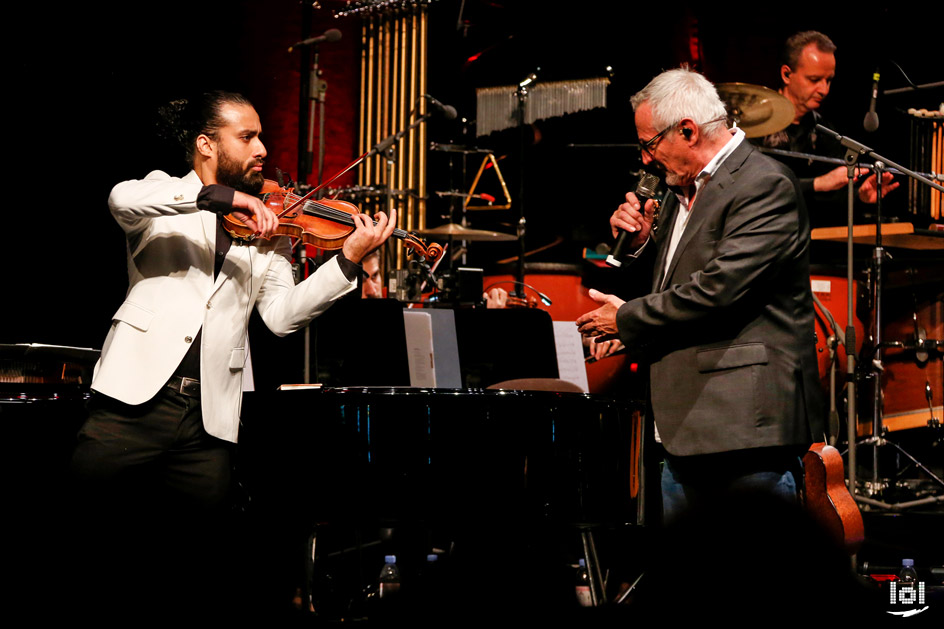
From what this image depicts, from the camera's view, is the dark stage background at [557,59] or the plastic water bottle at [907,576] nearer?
the plastic water bottle at [907,576]

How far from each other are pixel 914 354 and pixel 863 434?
2.34 ft

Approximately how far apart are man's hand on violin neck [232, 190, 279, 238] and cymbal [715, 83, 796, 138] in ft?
9.99

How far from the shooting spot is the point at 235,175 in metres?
2.81

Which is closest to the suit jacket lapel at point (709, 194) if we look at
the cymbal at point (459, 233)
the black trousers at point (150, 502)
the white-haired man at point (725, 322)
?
the white-haired man at point (725, 322)

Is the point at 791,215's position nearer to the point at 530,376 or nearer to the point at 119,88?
the point at 530,376

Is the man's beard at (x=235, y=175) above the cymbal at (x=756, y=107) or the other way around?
the other way around

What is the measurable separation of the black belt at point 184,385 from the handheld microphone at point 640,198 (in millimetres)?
1296

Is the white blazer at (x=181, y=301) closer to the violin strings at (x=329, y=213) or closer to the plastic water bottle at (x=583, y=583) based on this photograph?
the violin strings at (x=329, y=213)

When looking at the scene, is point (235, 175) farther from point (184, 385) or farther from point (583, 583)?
point (583, 583)

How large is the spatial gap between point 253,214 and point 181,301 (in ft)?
1.08

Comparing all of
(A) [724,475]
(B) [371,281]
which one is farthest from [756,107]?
(A) [724,475]

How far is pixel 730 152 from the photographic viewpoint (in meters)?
2.49

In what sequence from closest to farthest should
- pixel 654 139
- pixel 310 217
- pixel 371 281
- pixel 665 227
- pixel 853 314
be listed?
pixel 654 139 → pixel 665 227 → pixel 310 217 → pixel 853 314 → pixel 371 281

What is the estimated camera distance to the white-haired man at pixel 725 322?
2281mm
